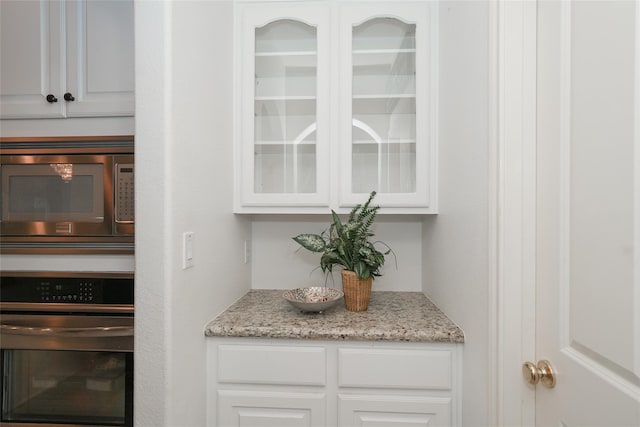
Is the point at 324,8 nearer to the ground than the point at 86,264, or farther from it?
farther from it

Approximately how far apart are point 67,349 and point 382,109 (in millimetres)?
1643

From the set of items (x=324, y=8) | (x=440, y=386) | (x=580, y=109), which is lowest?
(x=440, y=386)

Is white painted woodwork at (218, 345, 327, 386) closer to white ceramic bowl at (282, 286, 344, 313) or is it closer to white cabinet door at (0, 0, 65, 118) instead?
white ceramic bowl at (282, 286, 344, 313)

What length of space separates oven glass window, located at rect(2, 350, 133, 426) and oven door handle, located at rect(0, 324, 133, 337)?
0.25 feet

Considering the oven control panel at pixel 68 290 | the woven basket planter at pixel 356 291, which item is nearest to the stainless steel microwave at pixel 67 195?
the oven control panel at pixel 68 290

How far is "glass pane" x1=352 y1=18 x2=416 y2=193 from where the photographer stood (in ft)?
4.78

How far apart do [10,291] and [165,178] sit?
3.08ft

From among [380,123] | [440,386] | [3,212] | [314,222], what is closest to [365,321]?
[440,386]

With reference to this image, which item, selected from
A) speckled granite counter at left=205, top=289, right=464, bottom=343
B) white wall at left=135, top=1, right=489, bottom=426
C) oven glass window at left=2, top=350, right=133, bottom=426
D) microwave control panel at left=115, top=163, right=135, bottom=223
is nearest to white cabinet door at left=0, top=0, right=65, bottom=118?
microwave control panel at left=115, top=163, right=135, bottom=223

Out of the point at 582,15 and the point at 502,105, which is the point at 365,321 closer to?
the point at 502,105

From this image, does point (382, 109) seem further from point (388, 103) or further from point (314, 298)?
point (314, 298)

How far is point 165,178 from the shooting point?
0.88 meters

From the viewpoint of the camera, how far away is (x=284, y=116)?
1.51m

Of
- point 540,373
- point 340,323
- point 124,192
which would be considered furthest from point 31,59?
point 540,373
